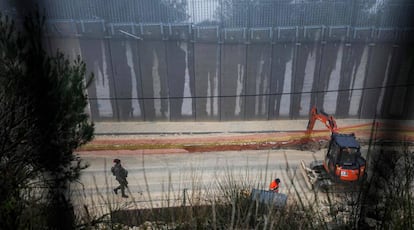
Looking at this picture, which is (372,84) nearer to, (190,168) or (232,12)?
(232,12)

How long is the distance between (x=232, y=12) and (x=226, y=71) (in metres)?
0.81

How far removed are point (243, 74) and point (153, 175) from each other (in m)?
1.90

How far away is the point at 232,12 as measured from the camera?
4055mm

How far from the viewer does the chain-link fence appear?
12.9ft

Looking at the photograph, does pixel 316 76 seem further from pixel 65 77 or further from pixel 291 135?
pixel 65 77

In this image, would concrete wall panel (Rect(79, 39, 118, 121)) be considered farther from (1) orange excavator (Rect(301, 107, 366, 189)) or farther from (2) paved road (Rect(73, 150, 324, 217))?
(1) orange excavator (Rect(301, 107, 366, 189))

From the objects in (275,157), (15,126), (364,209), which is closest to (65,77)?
(15,126)

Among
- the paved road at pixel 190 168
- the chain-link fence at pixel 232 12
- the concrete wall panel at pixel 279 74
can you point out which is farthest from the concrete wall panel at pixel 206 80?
the concrete wall panel at pixel 279 74

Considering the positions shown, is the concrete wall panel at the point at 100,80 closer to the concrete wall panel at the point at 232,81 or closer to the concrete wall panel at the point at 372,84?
the concrete wall panel at the point at 232,81

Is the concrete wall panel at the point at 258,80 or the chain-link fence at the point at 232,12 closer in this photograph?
the chain-link fence at the point at 232,12

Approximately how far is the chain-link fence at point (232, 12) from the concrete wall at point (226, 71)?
94 mm

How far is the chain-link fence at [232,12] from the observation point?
3936 mm

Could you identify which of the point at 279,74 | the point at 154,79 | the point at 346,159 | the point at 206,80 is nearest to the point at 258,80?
the point at 279,74

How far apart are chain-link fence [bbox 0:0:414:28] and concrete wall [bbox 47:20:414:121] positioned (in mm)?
94
